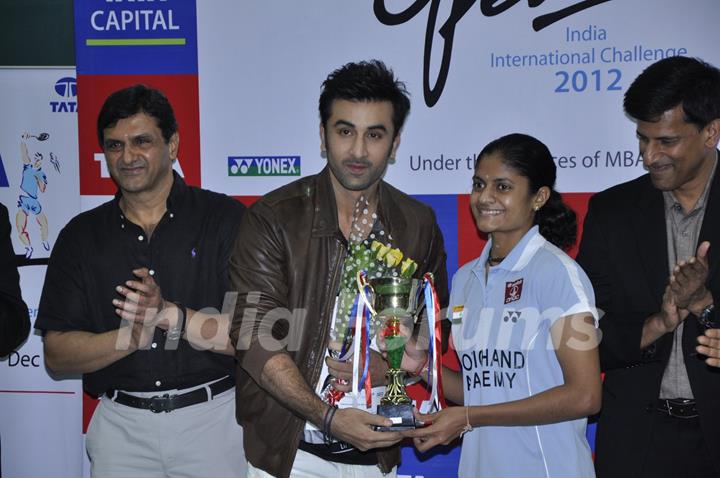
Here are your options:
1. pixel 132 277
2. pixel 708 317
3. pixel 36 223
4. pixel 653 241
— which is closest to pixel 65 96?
pixel 36 223

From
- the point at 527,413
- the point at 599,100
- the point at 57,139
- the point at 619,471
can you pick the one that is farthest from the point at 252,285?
the point at 57,139

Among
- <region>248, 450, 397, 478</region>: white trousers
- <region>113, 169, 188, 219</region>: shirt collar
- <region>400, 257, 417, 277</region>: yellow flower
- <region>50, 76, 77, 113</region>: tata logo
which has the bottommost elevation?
<region>248, 450, 397, 478</region>: white trousers

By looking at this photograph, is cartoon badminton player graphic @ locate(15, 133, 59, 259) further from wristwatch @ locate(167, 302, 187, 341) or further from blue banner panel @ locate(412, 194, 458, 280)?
blue banner panel @ locate(412, 194, 458, 280)

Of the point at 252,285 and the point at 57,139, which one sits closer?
the point at 252,285

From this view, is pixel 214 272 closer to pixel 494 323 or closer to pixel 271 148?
pixel 271 148

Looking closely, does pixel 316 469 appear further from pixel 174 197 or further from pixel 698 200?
pixel 698 200

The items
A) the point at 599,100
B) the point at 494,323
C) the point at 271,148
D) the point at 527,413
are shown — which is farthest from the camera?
the point at 271,148

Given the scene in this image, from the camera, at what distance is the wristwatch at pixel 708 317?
2.77m

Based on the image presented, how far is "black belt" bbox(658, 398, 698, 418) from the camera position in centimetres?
288

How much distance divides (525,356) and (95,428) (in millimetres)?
1860

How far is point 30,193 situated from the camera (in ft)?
14.8

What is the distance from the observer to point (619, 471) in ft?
9.78

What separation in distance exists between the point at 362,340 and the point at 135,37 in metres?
2.23

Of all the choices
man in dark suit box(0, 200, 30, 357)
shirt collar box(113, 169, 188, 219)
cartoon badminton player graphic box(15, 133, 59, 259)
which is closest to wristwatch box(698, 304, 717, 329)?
shirt collar box(113, 169, 188, 219)
